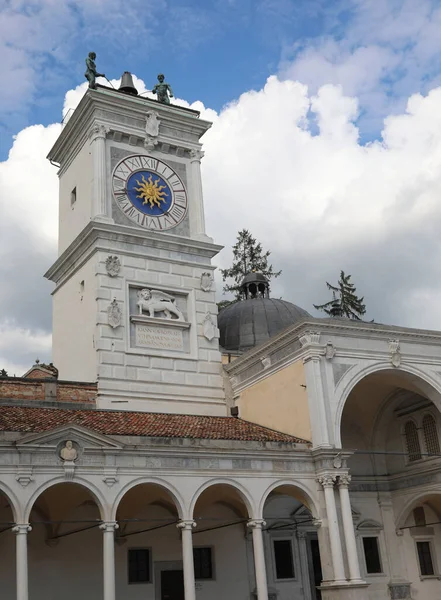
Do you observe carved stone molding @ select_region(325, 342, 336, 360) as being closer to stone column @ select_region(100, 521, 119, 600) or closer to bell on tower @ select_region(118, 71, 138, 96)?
stone column @ select_region(100, 521, 119, 600)

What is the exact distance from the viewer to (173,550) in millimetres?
24875

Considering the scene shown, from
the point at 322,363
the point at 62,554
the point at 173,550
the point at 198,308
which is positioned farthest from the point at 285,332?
the point at 62,554

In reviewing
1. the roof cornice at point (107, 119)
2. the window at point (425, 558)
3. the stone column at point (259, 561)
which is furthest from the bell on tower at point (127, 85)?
the window at point (425, 558)

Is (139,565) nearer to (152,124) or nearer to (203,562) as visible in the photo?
(203,562)

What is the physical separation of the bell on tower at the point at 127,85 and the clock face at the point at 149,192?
3.71 metres

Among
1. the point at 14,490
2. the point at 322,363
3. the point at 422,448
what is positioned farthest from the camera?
the point at 422,448

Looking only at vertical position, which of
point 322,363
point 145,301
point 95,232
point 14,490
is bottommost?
point 14,490

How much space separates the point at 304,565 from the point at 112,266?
12.6m

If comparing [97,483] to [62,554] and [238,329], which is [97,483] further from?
[238,329]

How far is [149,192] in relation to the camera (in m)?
30.4

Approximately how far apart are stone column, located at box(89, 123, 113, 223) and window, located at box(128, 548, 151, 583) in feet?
38.4

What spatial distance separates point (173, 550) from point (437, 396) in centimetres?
1037

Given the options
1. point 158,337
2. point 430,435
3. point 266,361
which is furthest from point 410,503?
point 158,337

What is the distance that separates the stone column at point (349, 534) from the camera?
2219 cm
